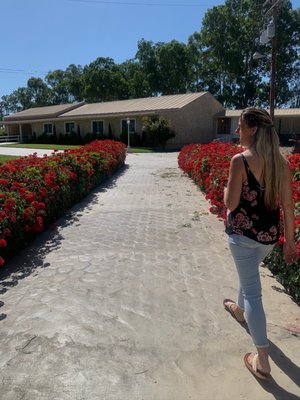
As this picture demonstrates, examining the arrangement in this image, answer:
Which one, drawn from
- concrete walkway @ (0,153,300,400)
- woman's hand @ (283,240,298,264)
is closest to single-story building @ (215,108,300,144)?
concrete walkway @ (0,153,300,400)

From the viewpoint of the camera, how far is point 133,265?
4.71 meters

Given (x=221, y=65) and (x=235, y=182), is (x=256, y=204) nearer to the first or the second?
(x=235, y=182)

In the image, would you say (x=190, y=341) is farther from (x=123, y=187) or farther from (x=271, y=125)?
(x=123, y=187)

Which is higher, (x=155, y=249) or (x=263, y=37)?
(x=263, y=37)

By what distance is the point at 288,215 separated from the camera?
8.11 feet

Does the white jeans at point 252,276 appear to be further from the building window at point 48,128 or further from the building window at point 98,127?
the building window at point 48,128

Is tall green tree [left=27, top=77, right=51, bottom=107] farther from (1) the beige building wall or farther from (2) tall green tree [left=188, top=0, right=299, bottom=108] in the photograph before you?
(1) the beige building wall

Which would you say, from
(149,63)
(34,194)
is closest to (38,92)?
(149,63)

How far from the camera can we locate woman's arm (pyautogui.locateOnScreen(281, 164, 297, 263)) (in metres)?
2.40

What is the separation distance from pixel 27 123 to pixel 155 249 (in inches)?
1684

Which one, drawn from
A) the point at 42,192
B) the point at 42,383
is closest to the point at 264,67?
the point at 42,192

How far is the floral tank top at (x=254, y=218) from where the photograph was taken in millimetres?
2396

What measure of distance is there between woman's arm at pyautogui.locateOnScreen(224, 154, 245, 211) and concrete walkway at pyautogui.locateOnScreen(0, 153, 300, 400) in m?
1.21

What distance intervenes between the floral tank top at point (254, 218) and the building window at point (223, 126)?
35.9m
